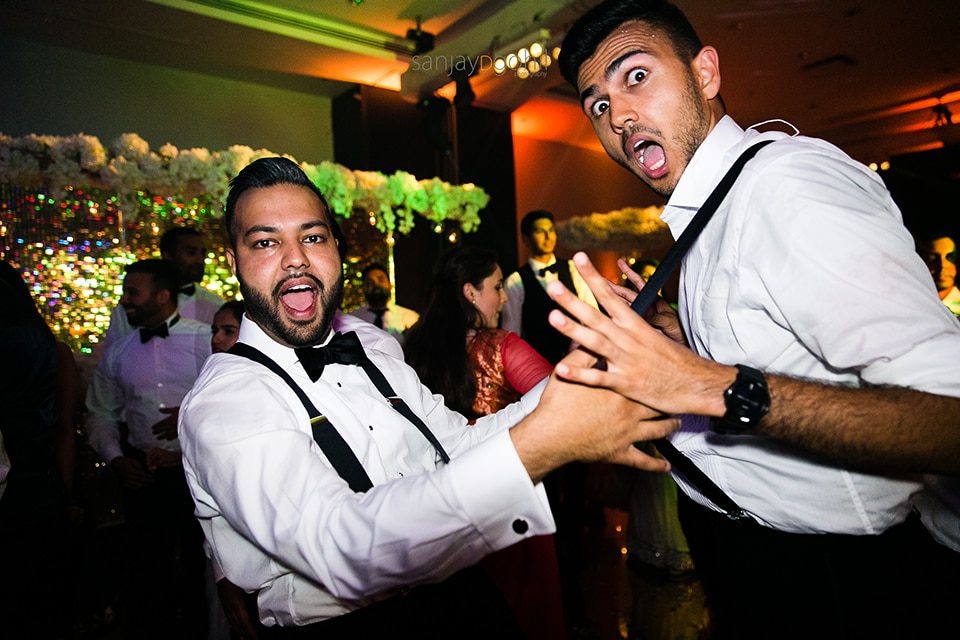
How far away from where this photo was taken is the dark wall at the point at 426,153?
7.11m

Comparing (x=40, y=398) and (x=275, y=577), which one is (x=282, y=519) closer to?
(x=275, y=577)

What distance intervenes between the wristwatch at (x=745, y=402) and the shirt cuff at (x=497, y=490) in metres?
0.35

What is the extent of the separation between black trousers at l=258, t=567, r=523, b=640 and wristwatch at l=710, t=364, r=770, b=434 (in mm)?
955

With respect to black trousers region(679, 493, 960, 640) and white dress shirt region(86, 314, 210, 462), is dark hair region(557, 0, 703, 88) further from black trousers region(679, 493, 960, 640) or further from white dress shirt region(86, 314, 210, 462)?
white dress shirt region(86, 314, 210, 462)

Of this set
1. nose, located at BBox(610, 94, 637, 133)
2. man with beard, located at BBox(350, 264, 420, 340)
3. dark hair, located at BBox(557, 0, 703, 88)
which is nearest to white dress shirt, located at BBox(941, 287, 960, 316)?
dark hair, located at BBox(557, 0, 703, 88)

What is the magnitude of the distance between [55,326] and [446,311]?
4.08 m

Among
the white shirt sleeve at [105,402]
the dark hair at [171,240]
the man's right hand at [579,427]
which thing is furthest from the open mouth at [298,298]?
the dark hair at [171,240]

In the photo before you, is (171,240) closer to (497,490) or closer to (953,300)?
(497,490)

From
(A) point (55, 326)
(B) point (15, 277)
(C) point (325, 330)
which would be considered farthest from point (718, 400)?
(A) point (55, 326)

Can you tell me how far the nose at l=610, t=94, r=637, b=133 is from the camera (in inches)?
57.2

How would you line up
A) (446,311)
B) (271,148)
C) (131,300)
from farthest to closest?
(271,148)
(131,300)
(446,311)

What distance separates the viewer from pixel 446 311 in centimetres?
308

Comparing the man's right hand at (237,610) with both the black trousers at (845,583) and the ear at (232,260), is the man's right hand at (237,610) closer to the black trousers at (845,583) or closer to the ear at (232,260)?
the ear at (232,260)

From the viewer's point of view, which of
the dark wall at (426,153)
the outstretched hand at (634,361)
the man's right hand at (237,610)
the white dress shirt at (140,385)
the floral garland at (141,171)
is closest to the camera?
the outstretched hand at (634,361)
